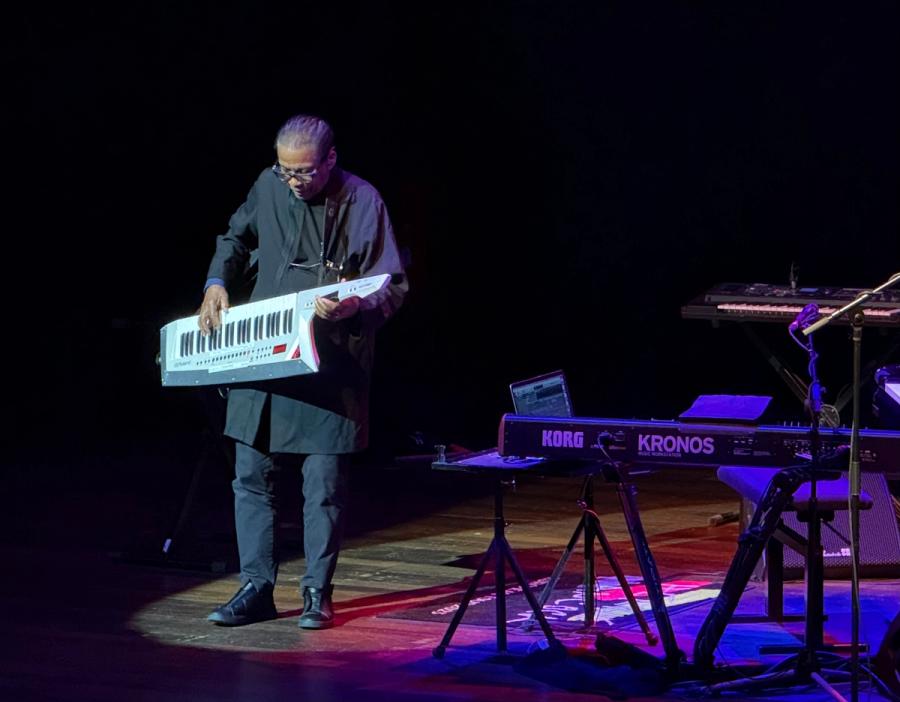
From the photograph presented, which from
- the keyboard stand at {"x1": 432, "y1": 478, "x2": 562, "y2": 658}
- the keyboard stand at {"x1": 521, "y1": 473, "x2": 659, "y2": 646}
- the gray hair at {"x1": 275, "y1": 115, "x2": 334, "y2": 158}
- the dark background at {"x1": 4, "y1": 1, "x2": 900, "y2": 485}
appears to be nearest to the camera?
the keyboard stand at {"x1": 432, "y1": 478, "x2": 562, "y2": 658}

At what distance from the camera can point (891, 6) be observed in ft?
28.1

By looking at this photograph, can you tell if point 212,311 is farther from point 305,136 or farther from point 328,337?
point 305,136

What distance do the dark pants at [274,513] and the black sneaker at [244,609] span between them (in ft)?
0.10

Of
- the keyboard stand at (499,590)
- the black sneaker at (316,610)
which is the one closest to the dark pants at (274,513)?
the black sneaker at (316,610)

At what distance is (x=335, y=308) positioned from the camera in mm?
4312

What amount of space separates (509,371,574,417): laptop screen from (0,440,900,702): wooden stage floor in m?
0.59

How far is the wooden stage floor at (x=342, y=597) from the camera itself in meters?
4.02

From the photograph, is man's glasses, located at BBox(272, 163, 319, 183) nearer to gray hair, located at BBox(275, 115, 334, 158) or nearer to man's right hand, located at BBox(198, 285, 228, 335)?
gray hair, located at BBox(275, 115, 334, 158)

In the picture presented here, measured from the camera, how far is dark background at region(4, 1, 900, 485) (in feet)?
28.6

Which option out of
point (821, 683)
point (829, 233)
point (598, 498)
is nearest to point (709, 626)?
point (821, 683)

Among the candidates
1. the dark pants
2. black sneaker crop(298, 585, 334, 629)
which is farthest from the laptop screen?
black sneaker crop(298, 585, 334, 629)

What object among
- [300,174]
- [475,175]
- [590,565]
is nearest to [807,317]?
[590,565]

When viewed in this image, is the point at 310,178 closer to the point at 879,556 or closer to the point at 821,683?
the point at 821,683

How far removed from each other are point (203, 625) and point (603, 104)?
17.6 ft
